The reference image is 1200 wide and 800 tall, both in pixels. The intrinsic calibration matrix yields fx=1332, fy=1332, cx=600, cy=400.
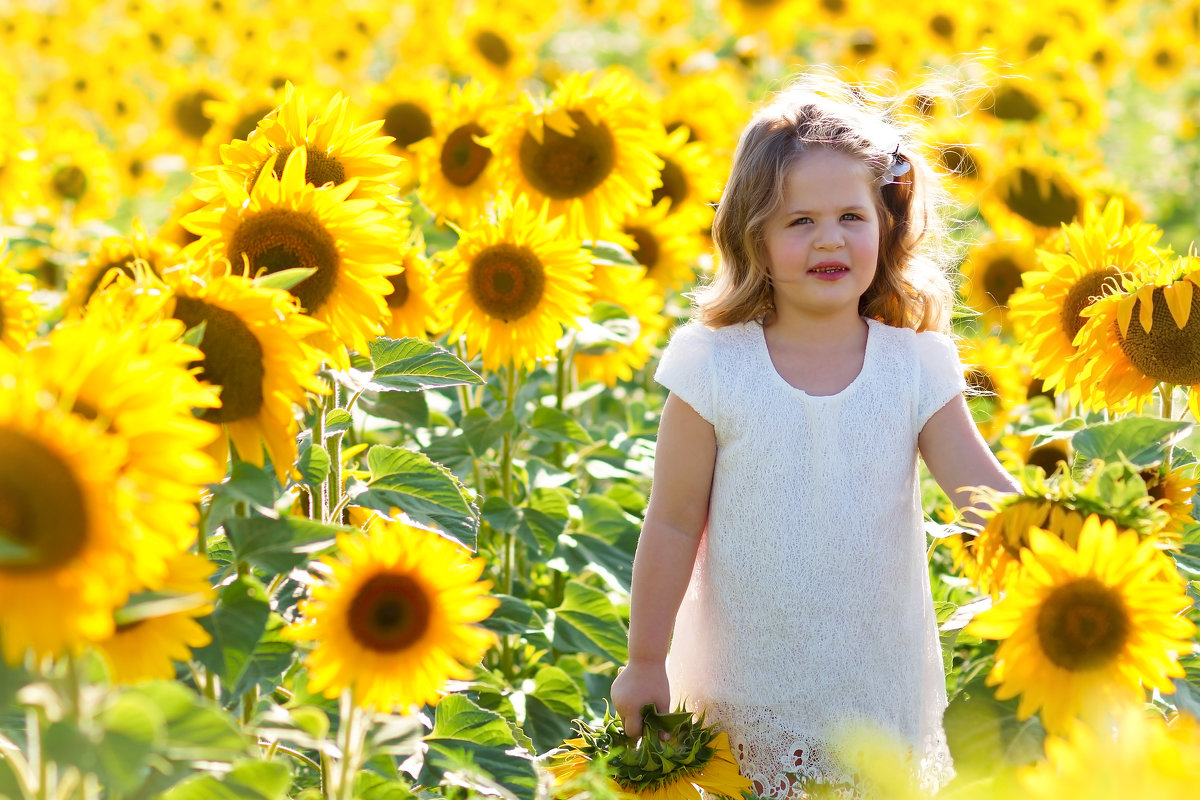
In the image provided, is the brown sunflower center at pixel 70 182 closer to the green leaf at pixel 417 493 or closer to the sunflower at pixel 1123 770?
the green leaf at pixel 417 493

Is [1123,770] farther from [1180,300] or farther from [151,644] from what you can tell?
[1180,300]

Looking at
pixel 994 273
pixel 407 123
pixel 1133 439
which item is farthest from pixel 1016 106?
pixel 1133 439

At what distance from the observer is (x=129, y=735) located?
96 cm

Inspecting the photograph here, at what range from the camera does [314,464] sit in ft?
5.22

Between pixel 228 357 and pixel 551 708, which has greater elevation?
pixel 228 357

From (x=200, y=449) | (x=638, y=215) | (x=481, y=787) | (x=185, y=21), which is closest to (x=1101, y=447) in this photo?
(x=481, y=787)

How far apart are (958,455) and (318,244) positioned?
35.6 inches

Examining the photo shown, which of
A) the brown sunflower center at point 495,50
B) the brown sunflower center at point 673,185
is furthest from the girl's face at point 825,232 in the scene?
the brown sunflower center at point 495,50

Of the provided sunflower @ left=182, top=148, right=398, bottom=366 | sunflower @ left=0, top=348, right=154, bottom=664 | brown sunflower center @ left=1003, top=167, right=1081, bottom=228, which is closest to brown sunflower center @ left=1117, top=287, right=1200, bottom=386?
sunflower @ left=182, top=148, right=398, bottom=366

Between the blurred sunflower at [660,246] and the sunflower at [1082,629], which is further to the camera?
the blurred sunflower at [660,246]

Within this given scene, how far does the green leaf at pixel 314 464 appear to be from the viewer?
5.20ft

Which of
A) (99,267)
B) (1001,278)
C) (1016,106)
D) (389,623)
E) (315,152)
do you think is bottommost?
(389,623)

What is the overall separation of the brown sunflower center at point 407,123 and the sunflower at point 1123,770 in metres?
2.58

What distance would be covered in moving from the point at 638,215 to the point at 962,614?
1.73 m
